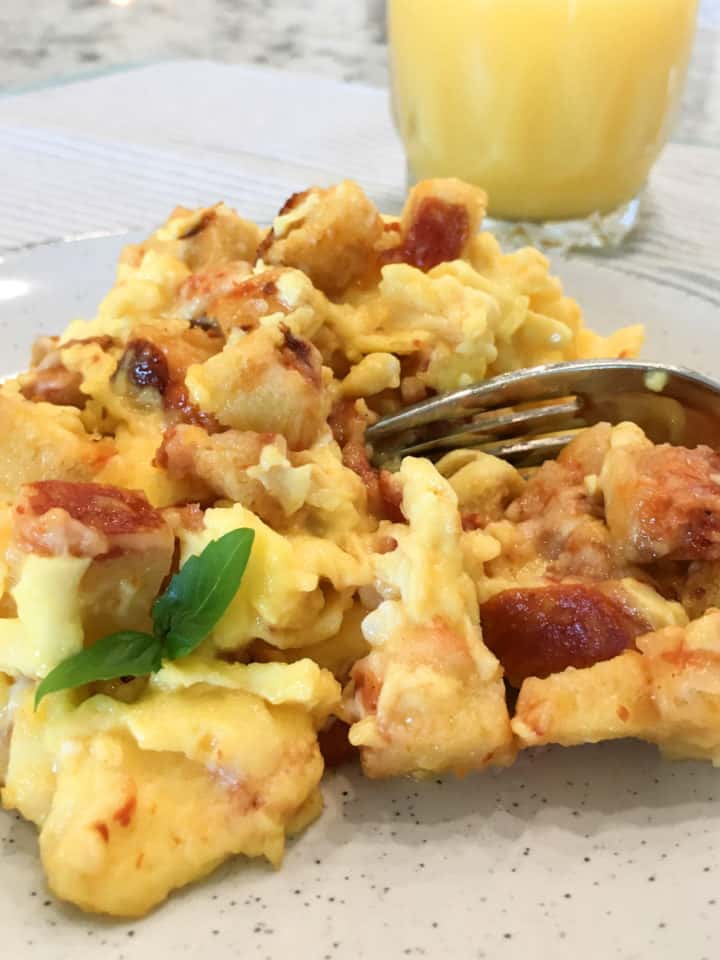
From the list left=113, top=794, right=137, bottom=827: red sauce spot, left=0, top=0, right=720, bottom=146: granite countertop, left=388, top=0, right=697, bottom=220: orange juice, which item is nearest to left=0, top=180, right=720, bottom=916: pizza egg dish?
left=113, top=794, right=137, bottom=827: red sauce spot

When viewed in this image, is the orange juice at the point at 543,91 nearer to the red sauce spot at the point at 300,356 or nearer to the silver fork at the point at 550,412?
the silver fork at the point at 550,412

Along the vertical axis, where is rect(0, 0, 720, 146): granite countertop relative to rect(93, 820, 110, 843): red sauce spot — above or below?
below

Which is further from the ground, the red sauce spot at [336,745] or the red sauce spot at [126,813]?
the red sauce spot at [126,813]

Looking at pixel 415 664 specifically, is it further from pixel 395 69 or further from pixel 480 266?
pixel 395 69

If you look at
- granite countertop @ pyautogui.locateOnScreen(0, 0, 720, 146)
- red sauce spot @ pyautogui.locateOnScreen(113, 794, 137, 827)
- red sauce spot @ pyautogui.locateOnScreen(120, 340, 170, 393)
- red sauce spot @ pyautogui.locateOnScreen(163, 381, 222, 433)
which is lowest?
granite countertop @ pyautogui.locateOnScreen(0, 0, 720, 146)

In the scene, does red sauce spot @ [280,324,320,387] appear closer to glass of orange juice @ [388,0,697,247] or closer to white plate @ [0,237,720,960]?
white plate @ [0,237,720,960]

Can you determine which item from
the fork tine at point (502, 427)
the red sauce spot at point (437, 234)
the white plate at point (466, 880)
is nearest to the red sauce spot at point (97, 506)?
the white plate at point (466, 880)

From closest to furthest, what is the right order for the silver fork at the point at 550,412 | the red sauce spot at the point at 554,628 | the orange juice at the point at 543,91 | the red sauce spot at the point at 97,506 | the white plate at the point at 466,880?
the white plate at the point at 466,880 < the red sauce spot at the point at 97,506 < the red sauce spot at the point at 554,628 < the silver fork at the point at 550,412 < the orange juice at the point at 543,91
